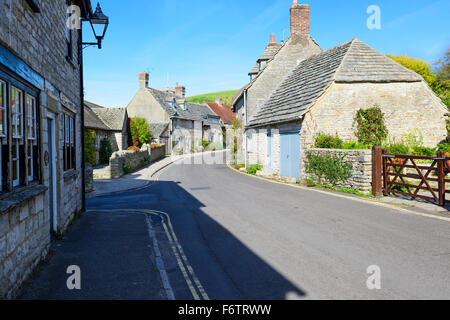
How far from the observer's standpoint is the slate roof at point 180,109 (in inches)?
1781

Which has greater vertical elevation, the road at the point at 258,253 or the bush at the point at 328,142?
the bush at the point at 328,142

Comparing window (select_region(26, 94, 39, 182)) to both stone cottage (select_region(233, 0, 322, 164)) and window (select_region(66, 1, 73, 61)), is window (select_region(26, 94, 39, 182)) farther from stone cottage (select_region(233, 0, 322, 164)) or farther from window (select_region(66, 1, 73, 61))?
stone cottage (select_region(233, 0, 322, 164))

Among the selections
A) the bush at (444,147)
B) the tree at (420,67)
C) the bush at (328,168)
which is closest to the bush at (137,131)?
the bush at (328,168)

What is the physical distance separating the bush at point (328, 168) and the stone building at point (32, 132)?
9874 mm

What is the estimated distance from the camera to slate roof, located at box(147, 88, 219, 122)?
45.2 m

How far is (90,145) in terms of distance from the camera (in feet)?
88.2

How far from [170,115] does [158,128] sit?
2.66m

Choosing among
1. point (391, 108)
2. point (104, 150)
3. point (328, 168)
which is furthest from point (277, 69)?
point (104, 150)

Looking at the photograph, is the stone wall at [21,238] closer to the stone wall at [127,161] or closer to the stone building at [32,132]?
the stone building at [32,132]

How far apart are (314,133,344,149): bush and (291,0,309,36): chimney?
11918 mm

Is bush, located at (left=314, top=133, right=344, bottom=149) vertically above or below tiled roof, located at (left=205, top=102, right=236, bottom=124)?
below

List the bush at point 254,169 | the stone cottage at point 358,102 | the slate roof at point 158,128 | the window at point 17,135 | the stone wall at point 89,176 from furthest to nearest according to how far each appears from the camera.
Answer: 1. the slate roof at point 158,128
2. the bush at point 254,169
3. the stone cottage at point 358,102
4. the stone wall at point 89,176
5. the window at point 17,135

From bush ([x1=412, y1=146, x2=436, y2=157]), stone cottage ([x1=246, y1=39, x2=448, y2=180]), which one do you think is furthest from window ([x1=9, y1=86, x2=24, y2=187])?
bush ([x1=412, y1=146, x2=436, y2=157])
